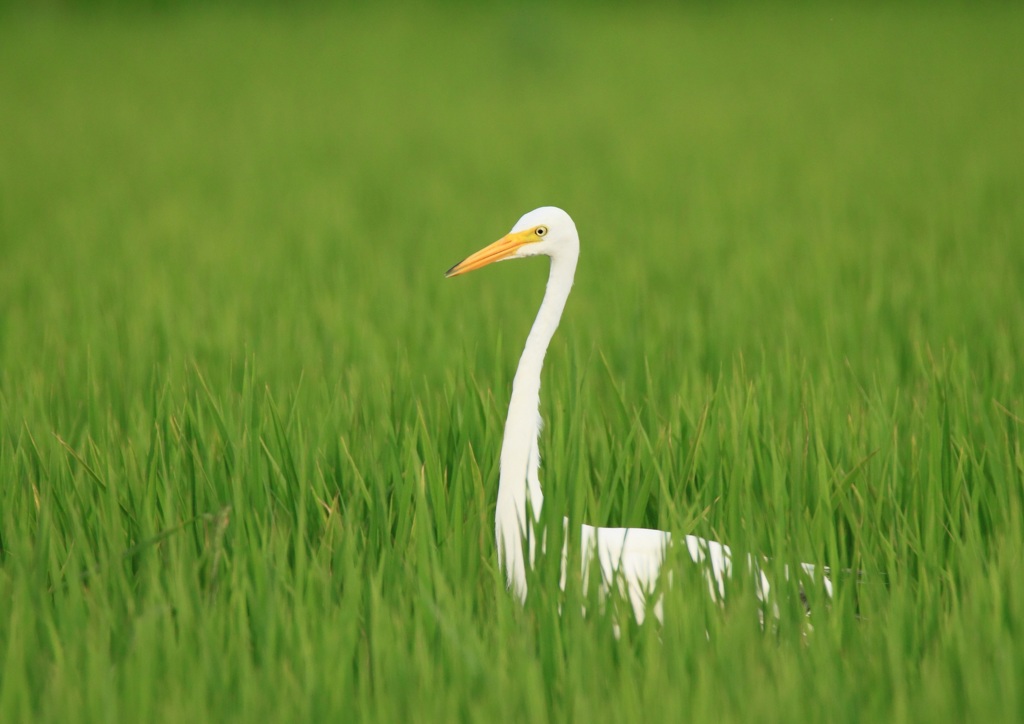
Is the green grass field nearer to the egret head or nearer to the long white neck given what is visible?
the long white neck

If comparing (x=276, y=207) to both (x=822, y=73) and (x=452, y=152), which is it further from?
(x=822, y=73)

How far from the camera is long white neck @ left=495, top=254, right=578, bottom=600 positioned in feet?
7.41

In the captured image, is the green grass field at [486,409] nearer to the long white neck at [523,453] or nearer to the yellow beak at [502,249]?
the long white neck at [523,453]

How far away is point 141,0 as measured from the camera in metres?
19.1

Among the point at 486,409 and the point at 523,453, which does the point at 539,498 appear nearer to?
the point at 523,453

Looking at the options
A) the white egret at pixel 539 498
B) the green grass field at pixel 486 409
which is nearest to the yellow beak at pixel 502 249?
the white egret at pixel 539 498

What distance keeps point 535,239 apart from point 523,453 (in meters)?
0.48

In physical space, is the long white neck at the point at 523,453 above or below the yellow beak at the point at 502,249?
below

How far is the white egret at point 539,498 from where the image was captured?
221 centimetres

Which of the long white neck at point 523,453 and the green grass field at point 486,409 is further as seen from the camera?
the long white neck at point 523,453

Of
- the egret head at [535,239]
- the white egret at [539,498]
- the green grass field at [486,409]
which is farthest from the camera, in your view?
the egret head at [535,239]

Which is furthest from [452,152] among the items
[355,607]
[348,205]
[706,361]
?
[355,607]

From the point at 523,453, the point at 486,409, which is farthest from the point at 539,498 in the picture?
the point at 486,409

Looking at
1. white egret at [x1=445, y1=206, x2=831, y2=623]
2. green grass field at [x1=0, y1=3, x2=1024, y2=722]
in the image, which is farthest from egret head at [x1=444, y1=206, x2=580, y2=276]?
green grass field at [x1=0, y1=3, x2=1024, y2=722]
